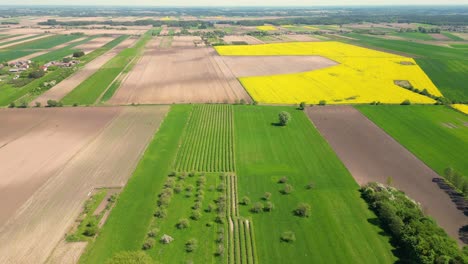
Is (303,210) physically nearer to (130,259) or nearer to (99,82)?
(130,259)

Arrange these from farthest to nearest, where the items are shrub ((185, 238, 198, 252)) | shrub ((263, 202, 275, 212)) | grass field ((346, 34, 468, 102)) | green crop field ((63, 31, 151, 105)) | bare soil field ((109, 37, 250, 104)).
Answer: grass field ((346, 34, 468, 102))
bare soil field ((109, 37, 250, 104))
green crop field ((63, 31, 151, 105))
shrub ((263, 202, 275, 212))
shrub ((185, 238, 198, 252))

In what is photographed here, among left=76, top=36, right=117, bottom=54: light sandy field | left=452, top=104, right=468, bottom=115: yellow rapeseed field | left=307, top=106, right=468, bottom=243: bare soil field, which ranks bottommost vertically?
left=307, top=106, right=468, bottom=243: bare soil field

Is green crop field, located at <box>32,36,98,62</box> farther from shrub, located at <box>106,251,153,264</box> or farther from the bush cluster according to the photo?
the bush cluster

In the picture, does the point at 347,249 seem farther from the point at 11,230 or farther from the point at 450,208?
the point at 11,230

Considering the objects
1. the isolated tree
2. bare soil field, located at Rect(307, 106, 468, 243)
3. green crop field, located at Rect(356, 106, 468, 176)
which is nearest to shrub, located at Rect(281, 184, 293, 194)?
bare soil field, located at Rect(307, 106, 468, 243)

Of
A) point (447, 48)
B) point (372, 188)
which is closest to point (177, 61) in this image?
point (372, 188)

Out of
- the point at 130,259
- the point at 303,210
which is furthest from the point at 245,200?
the point at 130,259
